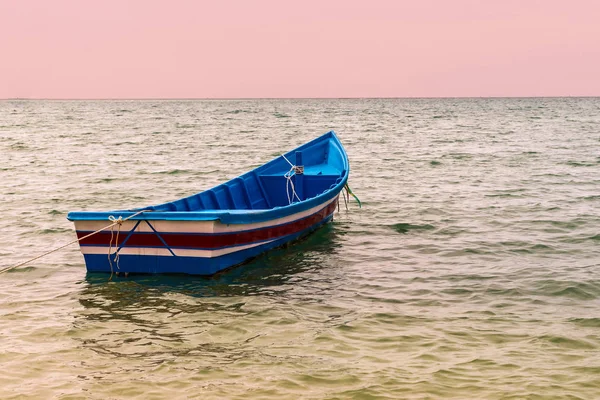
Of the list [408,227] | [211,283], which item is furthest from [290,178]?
[211,283]

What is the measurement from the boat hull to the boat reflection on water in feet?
0.53

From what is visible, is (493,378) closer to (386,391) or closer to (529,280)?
(386,391)

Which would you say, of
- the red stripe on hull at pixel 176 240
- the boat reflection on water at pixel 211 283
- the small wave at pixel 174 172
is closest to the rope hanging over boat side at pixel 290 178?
the boat reflection on water at pixel 211 283

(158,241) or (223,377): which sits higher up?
(158,241)

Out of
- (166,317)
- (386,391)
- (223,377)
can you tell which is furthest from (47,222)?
(386,391)

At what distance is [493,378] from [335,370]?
1699mm

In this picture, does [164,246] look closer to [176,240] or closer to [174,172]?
[176,240]

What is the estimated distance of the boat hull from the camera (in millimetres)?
10055

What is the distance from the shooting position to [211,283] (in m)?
10.4

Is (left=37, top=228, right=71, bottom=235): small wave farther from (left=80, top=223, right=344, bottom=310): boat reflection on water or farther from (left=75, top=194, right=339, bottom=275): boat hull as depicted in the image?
(left=75, top=194, right=339, bottom=275): boat hull

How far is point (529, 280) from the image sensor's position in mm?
10656

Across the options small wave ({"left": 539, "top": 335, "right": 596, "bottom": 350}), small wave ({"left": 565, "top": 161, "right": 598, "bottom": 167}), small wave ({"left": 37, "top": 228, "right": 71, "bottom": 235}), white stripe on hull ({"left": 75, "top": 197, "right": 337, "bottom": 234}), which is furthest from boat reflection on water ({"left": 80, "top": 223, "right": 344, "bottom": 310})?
small wave ({"left": 565, "top": 161, "right": 598, "bottom": 167})

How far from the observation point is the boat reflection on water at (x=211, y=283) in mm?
9820

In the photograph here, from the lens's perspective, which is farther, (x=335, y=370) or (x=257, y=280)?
(x=257, y=280)
